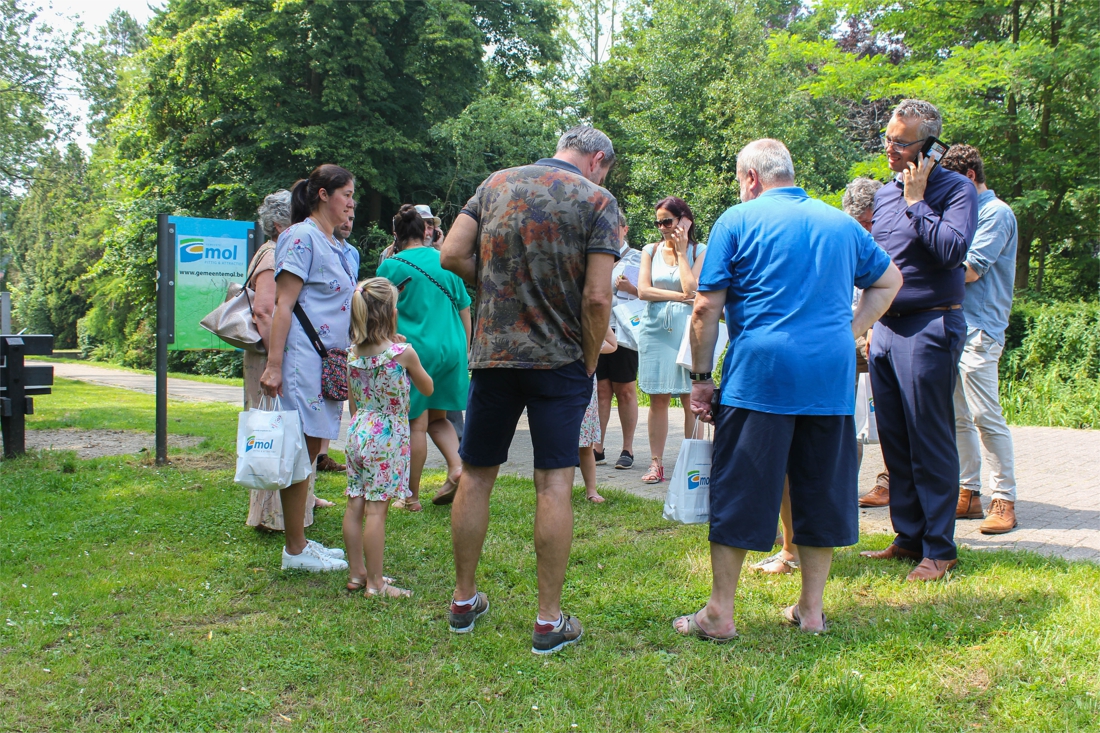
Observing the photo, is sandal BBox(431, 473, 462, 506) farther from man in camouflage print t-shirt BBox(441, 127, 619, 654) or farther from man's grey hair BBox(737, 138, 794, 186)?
man's grey hair BBox(737, 138, 794, 186)

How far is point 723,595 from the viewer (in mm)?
3309

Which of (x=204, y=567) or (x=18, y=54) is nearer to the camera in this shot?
(x=204, y=567)

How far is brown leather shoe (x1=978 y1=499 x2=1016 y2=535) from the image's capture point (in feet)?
15.6

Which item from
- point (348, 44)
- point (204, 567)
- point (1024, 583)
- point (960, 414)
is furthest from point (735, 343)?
point (348, 44)

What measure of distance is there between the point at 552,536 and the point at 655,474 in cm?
331

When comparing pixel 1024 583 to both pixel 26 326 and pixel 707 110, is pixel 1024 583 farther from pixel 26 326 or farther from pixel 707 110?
pixel 26 326

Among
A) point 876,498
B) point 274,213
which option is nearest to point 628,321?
point 876,498

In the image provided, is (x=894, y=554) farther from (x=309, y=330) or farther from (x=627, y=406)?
(x=309, y=330)

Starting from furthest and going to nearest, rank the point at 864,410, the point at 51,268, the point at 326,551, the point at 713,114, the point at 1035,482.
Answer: the point at 51,268 < the point at 713,114 < the point at 1035,482 < the point at 864,410 < the point at 326,551

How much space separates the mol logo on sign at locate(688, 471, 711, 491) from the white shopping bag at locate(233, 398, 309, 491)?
6.22ft

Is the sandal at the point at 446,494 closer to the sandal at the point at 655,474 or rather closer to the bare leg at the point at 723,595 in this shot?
the sandal at the point at 655,474

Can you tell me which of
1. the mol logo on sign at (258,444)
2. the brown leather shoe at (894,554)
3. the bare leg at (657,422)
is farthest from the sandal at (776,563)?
the mol logo on sign at (258,444)

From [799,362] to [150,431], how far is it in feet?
27.5

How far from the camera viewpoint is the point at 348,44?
22359mm
